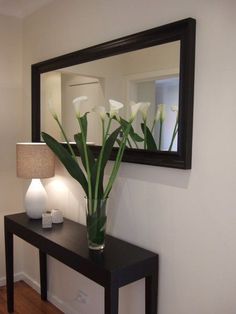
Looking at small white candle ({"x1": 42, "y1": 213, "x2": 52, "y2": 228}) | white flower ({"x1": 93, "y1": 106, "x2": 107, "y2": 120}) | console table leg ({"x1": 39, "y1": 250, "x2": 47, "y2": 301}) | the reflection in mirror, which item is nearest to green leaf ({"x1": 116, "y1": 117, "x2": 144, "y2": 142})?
the reflection in mirror

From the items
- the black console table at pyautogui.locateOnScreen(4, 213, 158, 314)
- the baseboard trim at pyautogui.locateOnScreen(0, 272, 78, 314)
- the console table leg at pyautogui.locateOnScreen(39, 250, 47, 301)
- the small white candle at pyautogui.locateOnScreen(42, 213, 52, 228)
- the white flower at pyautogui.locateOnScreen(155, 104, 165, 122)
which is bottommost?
the baseboard trim at pyautogui.locateOnScreen(0, 272, 78, 314)

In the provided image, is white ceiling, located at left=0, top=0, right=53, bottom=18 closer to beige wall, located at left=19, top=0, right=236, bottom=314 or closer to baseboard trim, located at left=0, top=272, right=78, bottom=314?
beige wall, located at left=19, top=0, right=236, bottom=314

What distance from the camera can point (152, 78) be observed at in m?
1.81

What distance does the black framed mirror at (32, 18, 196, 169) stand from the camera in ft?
5.34

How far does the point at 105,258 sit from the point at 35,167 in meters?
0.94

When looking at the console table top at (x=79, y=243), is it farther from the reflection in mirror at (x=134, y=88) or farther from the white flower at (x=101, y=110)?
the white flower at (x=101, y=110)

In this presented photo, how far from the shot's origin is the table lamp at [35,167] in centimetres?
239

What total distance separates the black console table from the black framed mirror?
1.65 feet

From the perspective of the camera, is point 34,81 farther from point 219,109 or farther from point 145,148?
point 219,109

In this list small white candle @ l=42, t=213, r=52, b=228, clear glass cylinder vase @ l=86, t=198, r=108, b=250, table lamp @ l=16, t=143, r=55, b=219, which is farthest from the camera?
table lamp @ l=16, t=143, r=55, b=219

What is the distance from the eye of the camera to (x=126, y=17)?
196cm

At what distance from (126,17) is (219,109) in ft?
2.75

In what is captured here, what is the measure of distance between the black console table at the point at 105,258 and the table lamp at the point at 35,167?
15 centimetres

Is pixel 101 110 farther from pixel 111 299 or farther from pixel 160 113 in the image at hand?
pixel 111 299
